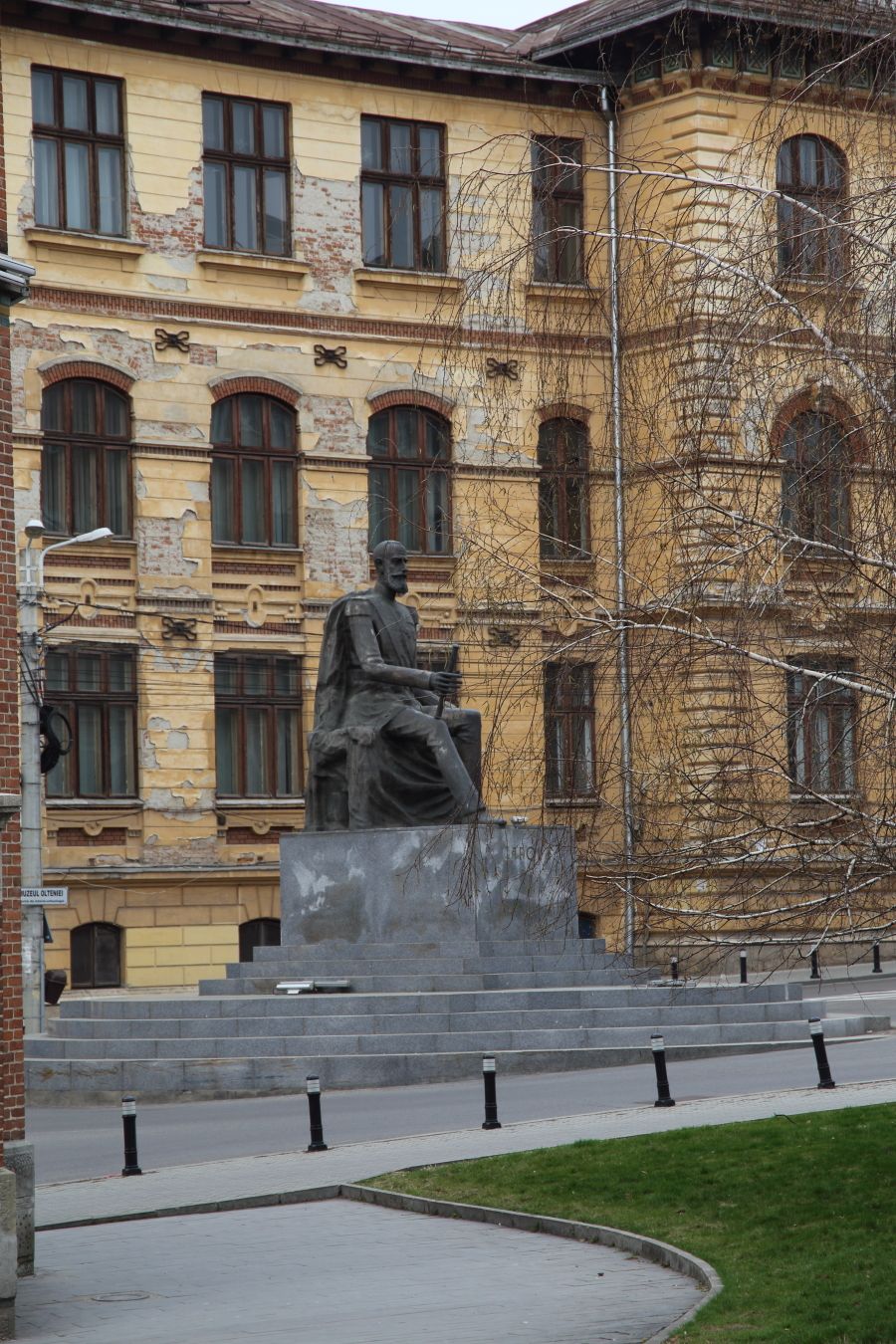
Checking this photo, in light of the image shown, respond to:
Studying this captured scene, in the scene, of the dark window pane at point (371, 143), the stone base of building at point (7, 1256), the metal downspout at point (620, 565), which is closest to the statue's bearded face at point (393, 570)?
the metal downspout at point (620, 565)

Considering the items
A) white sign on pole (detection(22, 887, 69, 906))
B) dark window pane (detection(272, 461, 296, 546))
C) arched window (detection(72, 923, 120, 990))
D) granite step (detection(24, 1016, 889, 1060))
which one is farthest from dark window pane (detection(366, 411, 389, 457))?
granite step (detection(24, 1016, 889, 1060))

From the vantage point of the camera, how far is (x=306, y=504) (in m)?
40.3

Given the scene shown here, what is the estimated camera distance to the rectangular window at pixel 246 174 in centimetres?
4000

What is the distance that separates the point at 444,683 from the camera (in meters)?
25.0

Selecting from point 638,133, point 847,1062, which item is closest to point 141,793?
point 638,133

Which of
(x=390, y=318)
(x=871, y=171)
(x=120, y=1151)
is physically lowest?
(x=120, y=1151)

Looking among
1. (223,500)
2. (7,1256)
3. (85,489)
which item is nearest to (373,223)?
(223,500)

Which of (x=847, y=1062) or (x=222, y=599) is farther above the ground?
(x=222, y=599)

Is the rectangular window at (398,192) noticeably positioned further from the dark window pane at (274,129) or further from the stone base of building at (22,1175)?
the stone base of building at (22,1175)

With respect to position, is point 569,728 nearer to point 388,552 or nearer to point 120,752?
point 388,552

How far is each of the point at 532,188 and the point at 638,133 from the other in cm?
2719

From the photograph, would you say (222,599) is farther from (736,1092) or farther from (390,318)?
(736,1092)

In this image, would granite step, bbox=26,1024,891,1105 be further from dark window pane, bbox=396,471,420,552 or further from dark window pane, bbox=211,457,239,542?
dark window pane, bbox=396,471,420,552

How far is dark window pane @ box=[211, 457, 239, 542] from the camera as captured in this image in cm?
Answer: 3984
